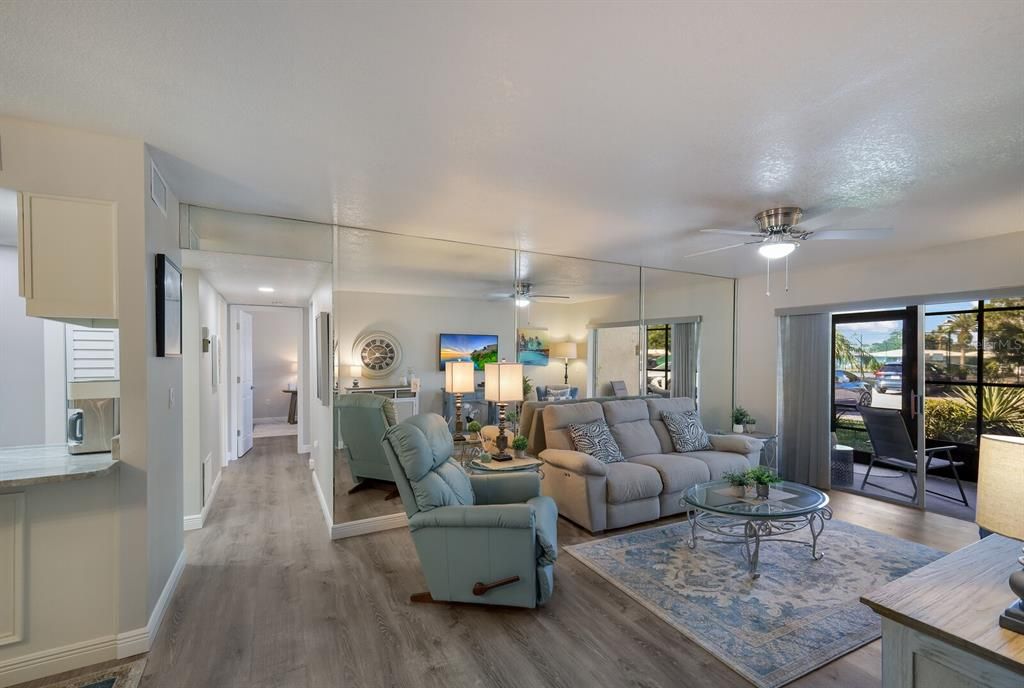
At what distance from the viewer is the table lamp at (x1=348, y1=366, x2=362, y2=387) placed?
372 cm

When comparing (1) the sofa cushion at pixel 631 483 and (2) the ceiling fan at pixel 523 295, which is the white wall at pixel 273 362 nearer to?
(2) the ceiling fan at pixel 523 295

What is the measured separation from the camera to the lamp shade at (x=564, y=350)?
4.90 meters

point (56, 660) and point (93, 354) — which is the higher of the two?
point (93, 354)

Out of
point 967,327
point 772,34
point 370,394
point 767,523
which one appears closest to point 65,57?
point 772,34

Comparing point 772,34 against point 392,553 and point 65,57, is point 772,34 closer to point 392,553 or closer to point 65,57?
point 65,57

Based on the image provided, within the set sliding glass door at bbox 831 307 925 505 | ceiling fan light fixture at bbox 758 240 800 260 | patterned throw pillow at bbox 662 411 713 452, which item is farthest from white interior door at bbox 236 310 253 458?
sliding glass door at bbox 831 307 925 505

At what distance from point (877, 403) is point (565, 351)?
3.86 metres

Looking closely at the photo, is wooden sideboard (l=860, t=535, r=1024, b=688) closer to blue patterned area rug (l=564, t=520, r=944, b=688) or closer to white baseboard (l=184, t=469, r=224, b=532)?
blue patterned area rug (l=564, t=520, r=944, b=688)

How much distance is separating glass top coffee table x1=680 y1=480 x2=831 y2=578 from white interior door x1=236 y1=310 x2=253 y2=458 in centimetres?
602

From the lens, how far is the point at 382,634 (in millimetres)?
2387

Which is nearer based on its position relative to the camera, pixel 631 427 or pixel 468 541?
pixel 468 541

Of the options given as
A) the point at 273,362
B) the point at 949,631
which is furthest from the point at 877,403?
the point at 273,362

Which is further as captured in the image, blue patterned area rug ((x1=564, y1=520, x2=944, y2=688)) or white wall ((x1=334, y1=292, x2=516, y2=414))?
white wall ((x1=334, y1=292, x2=516, y2=414))

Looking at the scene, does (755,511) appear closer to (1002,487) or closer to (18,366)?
(1002,487)
